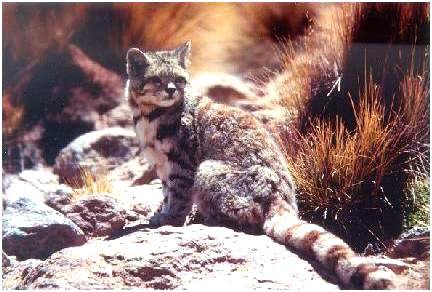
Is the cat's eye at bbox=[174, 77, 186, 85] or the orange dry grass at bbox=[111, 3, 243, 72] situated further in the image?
the orange dry grass at bbox=[111, 3, 243, 72]

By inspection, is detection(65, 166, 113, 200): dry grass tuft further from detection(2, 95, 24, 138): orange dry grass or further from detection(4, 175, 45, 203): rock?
detection(2, 95, 24, 138): orange dry grass

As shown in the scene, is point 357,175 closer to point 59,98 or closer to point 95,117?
point 59,98

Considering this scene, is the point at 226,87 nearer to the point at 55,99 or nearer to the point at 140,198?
the point at 140,198

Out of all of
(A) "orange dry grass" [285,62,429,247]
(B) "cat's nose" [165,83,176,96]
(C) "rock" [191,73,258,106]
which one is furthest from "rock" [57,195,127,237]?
(C) "rock" [191,73,258,106]

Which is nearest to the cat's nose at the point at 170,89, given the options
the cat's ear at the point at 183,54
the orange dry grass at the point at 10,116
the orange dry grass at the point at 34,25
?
the cat's ear at the point at 183,54

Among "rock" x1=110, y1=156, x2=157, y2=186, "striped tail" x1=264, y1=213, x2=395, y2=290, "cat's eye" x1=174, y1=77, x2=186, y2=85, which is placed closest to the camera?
"striped tail" x1=264, y1=213, x2=395, y2=290

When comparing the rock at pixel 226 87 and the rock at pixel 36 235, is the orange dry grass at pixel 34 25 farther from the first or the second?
the rock at pixel 226 87

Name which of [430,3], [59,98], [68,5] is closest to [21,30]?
[68,5]
